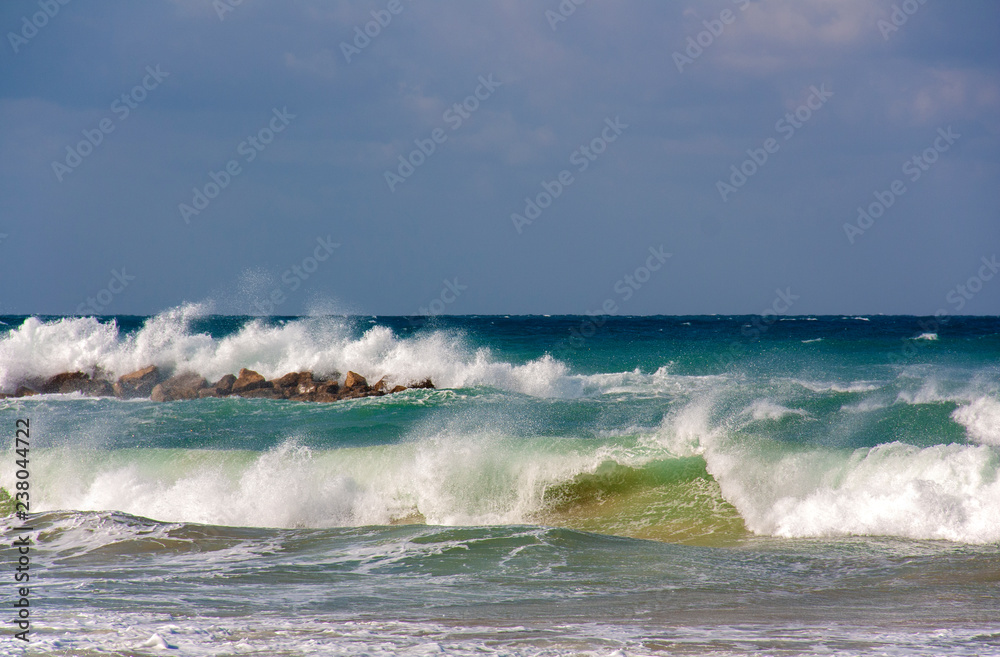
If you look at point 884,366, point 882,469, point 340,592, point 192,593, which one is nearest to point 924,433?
point 882,469

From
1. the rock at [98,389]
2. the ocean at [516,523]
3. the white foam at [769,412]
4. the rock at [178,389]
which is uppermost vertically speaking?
the rock at [98,389]

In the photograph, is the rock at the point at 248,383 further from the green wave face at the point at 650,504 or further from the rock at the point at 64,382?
the green wave face at the point at 650,504

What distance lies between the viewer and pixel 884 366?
26.4 meters

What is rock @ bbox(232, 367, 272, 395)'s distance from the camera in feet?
66.9

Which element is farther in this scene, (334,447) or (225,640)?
(334,447)

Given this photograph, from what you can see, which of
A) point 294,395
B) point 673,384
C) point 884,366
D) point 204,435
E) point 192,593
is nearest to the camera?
point 192,593

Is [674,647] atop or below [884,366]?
below

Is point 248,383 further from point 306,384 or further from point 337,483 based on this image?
point 337,483

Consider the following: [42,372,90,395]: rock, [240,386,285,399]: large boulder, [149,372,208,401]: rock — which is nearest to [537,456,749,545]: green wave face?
[240,386,285,399]: large boulder

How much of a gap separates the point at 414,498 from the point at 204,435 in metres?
5.99

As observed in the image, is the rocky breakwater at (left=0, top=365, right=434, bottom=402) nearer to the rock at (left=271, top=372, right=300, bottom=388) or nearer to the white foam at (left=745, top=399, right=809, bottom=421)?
the rock at (left=271, top=372, right=300, bottom=388)

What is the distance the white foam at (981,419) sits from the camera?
12.9 meters

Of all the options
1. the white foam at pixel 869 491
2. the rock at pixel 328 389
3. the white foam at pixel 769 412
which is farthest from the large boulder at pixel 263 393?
the white foam at pixel 869 491

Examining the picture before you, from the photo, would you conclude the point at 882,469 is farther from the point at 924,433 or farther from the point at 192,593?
the point at 192,593
